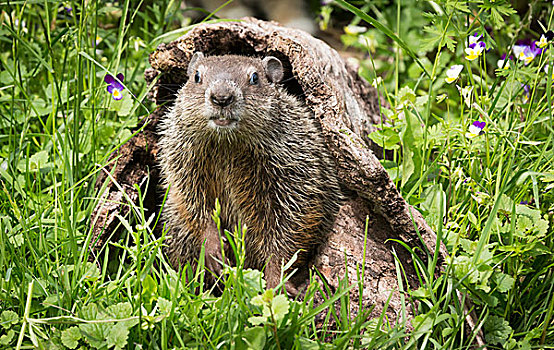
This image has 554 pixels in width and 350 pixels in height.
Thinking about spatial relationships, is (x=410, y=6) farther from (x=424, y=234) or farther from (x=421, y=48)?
(x=424, y=234)

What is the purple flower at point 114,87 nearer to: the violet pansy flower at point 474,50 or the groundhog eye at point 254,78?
the groundhog eye at point 254,78

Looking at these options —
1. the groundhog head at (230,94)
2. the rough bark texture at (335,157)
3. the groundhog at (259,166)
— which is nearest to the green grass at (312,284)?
the rough bark texture at (335,157)

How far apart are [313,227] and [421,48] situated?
1234 millimetres

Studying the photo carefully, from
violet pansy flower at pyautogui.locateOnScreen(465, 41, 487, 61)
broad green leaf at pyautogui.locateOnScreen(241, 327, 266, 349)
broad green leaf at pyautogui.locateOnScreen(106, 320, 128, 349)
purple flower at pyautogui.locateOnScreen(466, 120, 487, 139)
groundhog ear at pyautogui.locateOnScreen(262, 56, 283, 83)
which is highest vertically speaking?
violet pansy flower at pyautogui.locateOnScreen(465, 41, 487, 61)

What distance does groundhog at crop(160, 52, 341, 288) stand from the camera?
345 cm

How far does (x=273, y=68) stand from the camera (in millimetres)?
3648

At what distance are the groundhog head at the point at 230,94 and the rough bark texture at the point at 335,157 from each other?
19cm

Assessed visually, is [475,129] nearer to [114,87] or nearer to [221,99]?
[221,99]

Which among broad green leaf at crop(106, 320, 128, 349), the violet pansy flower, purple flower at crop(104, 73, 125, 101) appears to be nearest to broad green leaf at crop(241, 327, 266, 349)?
broad green leaf at crop(106, 320, 128, 349)

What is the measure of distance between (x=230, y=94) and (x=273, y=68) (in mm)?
540

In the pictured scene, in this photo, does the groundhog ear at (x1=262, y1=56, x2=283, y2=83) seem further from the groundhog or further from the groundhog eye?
the groundhog eye

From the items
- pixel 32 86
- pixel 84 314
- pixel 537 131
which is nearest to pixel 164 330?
pixel 84 314

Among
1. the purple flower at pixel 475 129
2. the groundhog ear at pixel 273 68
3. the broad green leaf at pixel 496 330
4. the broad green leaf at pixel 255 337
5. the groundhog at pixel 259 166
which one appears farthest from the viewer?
the groundhog ear at pixel 273 68

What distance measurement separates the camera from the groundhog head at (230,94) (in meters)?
3.22
